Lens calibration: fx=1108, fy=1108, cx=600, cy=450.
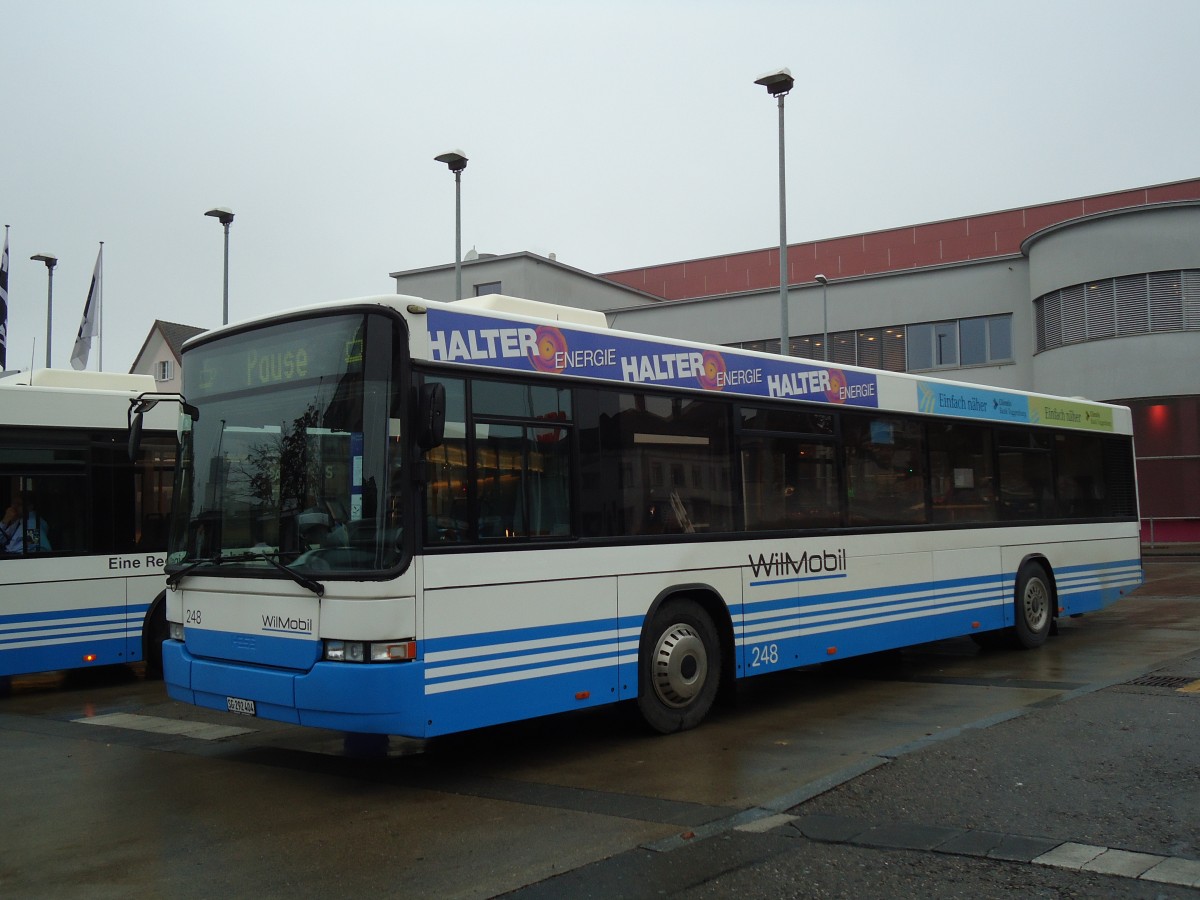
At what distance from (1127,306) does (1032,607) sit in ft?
72.8

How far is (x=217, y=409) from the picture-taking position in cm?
791

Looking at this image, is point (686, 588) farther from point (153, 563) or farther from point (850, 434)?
point (153, 563)

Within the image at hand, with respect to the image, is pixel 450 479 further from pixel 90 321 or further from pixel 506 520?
pixel 90 321

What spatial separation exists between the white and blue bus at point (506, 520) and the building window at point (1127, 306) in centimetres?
2457

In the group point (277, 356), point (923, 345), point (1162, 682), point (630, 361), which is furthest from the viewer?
point (923, 345)

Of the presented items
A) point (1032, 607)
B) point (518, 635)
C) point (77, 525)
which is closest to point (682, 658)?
point (518, 635)

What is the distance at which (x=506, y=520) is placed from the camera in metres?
7.54

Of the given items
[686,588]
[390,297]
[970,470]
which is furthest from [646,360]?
[970,470]

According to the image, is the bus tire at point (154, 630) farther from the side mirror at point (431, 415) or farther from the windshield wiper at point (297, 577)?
the side mirror at point (431, 415)

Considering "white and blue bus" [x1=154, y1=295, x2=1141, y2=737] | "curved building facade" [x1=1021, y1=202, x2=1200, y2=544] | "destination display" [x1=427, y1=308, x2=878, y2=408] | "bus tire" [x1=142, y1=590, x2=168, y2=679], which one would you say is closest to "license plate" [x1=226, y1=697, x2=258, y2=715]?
"white and blue bus" [x1=154, y1=295, x2=1141, y2=737]

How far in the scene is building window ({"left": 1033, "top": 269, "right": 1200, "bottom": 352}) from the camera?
31469 millimetres

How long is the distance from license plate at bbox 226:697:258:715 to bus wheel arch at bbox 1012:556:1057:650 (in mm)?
9108

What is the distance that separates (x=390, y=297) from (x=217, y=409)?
1774 mm

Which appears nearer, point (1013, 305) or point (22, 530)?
point (22, 530)
